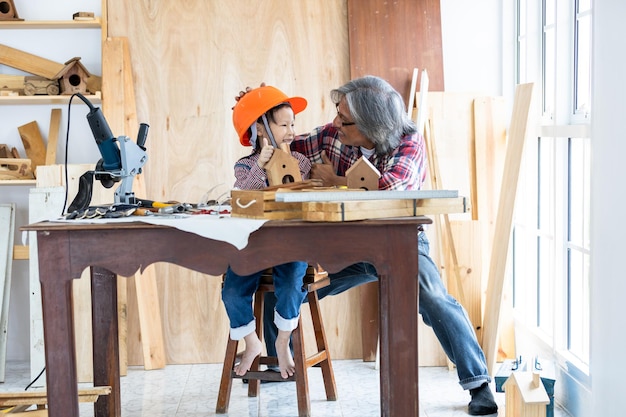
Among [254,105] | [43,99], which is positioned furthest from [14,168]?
[254,105]

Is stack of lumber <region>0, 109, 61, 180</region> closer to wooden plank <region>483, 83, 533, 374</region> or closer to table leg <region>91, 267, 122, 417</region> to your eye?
table leg <region>91, 267, 122, 417</region>

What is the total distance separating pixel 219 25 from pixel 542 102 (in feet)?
6.03

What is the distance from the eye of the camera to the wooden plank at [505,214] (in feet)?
14.1

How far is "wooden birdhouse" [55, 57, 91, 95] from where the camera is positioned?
4.63m

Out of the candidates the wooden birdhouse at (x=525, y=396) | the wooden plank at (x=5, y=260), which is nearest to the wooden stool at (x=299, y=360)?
the wooden birdhouse at (x=525, y=396)

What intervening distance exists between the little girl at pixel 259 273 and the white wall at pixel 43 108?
1.43 meters

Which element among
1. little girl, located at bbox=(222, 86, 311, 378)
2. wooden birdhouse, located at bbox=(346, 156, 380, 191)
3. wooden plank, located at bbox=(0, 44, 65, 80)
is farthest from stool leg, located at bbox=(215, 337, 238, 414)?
wooden plank, located at bbox=(0, 44, 65, 80)

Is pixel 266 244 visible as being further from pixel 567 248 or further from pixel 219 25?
pixel 219 25

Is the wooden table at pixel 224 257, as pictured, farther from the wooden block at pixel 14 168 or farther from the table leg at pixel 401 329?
the wooden block at pixel 14 168

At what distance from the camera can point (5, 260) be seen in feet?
15.4

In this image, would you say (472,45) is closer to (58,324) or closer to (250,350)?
(250,350)

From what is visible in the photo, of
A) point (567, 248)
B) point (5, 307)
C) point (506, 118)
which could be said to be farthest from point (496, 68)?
point (5, 307)

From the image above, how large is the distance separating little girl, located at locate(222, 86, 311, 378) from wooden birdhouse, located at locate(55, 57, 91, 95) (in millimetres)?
1300

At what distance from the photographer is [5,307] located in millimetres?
4723
